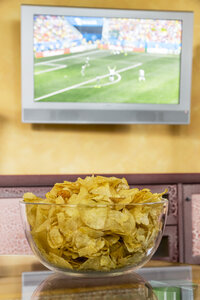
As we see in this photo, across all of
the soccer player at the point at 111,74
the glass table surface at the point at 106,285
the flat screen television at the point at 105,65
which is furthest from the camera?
the soccer player at the point at 111,74

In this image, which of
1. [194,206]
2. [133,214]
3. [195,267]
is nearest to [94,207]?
[133,214]

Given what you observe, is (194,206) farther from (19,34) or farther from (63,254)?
(63,254)

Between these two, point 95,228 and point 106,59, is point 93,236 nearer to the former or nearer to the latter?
point 95,228

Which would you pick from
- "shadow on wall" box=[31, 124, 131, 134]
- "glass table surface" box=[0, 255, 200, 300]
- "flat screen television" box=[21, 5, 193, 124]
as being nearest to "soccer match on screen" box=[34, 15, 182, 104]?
"flat screen television" box=[21, 5, 193, 124]

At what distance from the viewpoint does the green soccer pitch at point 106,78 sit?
2.87 meters

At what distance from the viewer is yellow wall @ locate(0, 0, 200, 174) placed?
9.73ft

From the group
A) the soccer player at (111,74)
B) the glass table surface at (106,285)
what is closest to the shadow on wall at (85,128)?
the soccer player at (111,74)

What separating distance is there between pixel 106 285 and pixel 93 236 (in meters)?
0.10

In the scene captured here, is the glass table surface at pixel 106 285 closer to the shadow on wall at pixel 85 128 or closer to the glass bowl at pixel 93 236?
the glass bowl at pixel 93 236

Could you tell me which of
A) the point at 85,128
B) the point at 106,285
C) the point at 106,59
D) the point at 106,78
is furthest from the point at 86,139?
the point at 106,285

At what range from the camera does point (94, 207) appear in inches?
33.9

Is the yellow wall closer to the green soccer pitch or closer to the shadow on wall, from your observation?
the shadow on wall

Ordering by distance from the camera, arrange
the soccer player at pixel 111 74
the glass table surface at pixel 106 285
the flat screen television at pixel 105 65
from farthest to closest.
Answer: the soccer player at pixel 111 74 → the flat screen television at pixel 105 65 → the glass table surface at pixel 106 285

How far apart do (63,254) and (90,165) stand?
2190 mm
